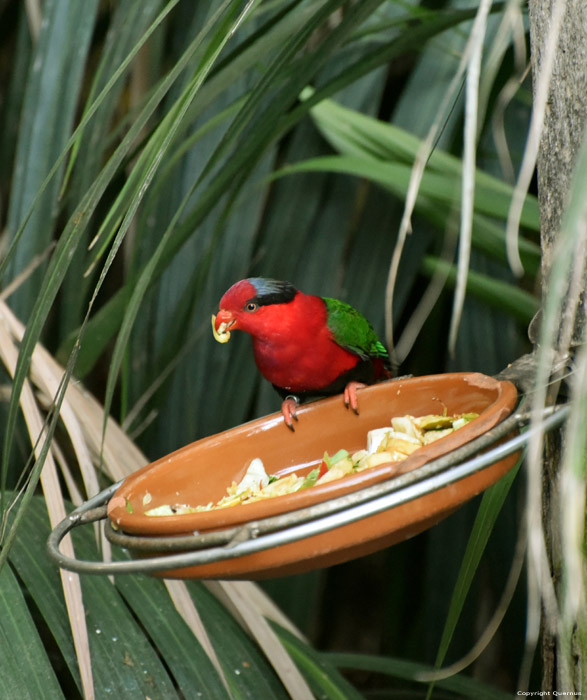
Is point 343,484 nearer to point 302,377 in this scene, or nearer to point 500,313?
point 302,377

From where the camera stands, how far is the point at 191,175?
59.7 inches

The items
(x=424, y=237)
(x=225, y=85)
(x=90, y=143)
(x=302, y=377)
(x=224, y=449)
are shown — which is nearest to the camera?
(x=224, y=449)

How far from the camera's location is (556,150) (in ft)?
2.01

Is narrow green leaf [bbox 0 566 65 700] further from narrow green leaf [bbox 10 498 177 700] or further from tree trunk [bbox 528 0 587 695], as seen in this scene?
tree trunk [bbox 528 0 587 695]

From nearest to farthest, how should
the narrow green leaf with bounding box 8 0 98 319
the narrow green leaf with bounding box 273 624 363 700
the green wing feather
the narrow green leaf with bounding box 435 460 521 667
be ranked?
the narrow green leaf with bounding box 435 460 521 667, the narrow green leaf with bounding box 273 624 363 700, the green wing feather, the narrow green leaf with bounding box 8 0 98 319

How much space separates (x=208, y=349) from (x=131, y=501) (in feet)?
2.79

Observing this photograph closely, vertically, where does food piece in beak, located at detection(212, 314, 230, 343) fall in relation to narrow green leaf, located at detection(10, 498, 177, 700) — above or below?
above

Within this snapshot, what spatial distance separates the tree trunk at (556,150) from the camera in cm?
58

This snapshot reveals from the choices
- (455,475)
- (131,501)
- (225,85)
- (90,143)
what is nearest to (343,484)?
(455,475)

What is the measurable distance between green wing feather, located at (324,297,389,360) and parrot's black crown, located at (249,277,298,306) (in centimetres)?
11

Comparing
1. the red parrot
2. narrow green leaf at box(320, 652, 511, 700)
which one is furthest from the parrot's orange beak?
narrow green leaf at box(320, 652, 511, 700)

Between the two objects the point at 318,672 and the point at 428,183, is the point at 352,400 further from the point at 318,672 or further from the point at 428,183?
the point at 428,183

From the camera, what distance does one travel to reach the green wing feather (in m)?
1.25

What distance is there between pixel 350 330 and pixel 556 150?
2.20ft
